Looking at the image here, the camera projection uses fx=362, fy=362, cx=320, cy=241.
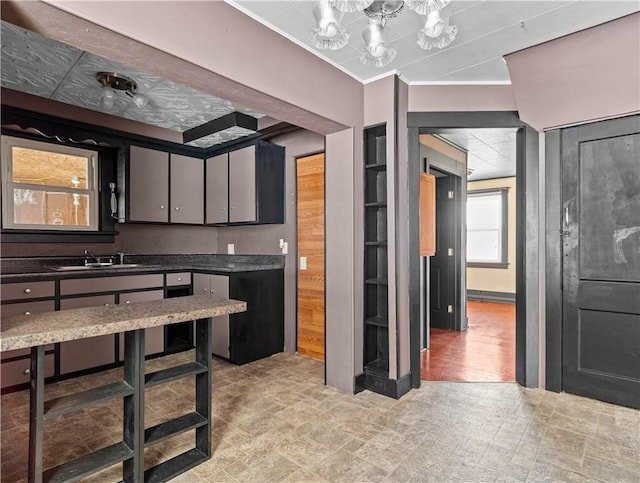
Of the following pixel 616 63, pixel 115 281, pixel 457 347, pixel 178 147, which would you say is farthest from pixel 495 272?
pixel 115 281

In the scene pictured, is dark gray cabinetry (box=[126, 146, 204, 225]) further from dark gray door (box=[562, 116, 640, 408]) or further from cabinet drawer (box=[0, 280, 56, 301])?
dark gray door (box=[562, 116, 640, 408])

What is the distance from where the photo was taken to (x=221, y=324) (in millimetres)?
3855

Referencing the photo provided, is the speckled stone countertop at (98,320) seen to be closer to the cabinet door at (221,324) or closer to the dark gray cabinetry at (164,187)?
the cabinet door at (221,324)

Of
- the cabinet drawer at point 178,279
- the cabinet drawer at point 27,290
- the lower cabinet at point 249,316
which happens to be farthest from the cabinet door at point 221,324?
the cabinet drawer at point 27,290

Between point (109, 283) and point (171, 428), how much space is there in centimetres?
208

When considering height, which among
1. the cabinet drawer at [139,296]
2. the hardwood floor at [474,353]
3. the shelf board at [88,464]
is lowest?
the hardwood floor at [474,353]

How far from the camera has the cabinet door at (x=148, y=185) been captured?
4.15m

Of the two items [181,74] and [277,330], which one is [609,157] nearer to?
[181,74]

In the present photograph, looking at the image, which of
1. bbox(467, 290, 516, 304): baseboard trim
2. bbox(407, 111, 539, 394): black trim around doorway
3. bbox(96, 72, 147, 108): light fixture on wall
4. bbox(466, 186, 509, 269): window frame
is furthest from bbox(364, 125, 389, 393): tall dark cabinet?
bbox(467, 290, 516, 304): baseboard trim

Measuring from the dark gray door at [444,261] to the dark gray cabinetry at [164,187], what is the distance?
341 centimetres

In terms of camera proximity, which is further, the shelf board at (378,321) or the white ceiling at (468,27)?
the shelf board at (378,321)

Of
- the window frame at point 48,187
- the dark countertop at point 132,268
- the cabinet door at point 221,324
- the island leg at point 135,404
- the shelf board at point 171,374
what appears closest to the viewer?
the island leg at point 135,404

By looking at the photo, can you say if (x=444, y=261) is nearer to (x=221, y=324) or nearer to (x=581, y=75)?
(x=581, y=75)

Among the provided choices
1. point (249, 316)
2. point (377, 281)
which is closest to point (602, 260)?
point (377, 281)
